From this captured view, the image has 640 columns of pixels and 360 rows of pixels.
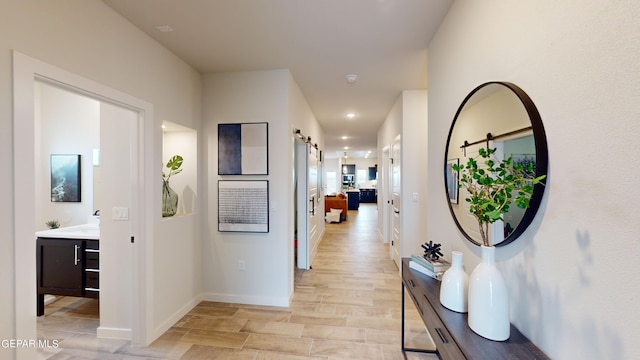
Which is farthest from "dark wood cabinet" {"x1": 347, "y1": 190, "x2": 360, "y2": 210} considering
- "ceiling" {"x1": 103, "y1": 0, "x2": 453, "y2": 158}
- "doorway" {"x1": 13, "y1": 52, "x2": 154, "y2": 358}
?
"doorway" {"x1": 13, "y1": 52, "x2": 154, "y2": 358}

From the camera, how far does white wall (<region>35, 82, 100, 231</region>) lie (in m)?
3.27

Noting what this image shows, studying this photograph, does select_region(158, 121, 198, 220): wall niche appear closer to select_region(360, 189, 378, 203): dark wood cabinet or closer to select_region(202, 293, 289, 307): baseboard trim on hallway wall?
select_region(202, 293, 289, 307): baseboard trim on hallway wall

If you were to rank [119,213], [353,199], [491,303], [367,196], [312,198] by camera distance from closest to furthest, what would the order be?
[491,303]
[119,213]
[312,198]
[353,199]
[367,196]

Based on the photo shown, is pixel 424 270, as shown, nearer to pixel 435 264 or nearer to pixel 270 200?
pixel 435 264

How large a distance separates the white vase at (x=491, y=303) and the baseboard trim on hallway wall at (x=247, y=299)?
235 cm

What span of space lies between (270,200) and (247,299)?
1.23m

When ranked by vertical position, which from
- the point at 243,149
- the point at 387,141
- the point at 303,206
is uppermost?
the point at 387,141

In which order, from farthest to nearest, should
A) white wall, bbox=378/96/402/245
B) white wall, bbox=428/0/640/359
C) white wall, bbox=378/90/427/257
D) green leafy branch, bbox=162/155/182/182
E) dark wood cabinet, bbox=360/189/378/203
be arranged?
dark wood cabinet, bbox=360/189/378/203 < white wall, bbox=378/96/402/245 < white wall, bbox=378/90/427/257 < green leafy branch, bbox=162/155/182/182 < white wall, bbox=428/0/640/359

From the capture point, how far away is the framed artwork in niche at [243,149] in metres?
3.02

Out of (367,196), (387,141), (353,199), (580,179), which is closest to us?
(580,179)

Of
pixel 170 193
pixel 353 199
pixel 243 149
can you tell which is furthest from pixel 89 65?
pixel 353 199

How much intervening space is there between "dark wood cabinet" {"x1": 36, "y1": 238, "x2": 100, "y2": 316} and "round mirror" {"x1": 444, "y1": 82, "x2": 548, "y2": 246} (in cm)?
339

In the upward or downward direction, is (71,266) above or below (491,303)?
below

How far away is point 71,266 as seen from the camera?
2.64 meters
